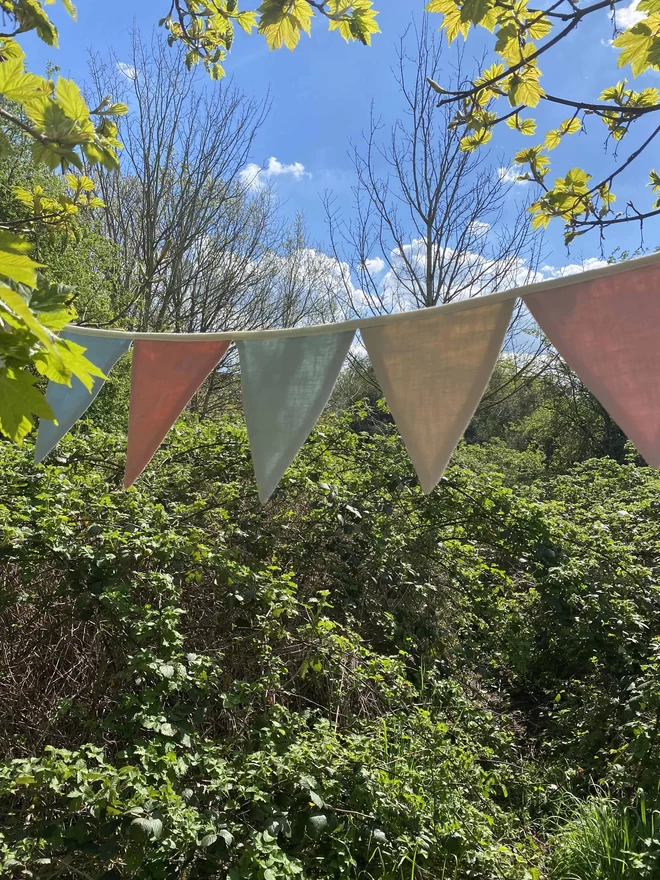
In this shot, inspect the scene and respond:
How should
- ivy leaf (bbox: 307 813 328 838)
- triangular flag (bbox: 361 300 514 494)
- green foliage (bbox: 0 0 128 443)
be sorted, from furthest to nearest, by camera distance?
ivy leaf (bbox: 307 813 328 838) < triangular flag (bbox: 361 300 514 494) < green foliage (bbox: 0 0 128 443)

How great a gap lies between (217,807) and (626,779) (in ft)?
5.30

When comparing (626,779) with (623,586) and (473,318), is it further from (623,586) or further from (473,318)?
(473,318)

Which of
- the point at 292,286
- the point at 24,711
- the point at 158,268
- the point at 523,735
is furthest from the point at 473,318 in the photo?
the point at 292,286

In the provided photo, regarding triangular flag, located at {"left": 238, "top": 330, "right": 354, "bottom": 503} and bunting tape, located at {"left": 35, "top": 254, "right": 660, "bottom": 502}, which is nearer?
bunting tape, located at {"left": 35, "top": 254, "right": 660, "bottom": 502}

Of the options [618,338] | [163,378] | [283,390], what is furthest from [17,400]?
[618,338]

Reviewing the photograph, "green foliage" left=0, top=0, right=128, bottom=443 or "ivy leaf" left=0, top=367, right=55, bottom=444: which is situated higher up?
"green foliage" left=0, top=0, right=128, bottom=443

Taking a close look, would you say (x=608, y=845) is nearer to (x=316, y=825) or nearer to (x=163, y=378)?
(x=316, y=825)

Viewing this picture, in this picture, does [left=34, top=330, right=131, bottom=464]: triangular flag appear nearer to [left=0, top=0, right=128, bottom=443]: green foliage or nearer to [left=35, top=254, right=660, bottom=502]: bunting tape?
[left=35, top=254, right=660, bottom=502]: bunting tape

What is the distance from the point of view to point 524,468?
30.0 ft

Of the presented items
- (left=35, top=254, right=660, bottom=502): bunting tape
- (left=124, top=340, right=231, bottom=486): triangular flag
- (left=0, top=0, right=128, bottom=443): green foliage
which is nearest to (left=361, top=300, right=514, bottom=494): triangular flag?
(left=35, top=254, right=660, bottom=502): bunting tape

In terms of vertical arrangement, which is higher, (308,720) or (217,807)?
(308,720)

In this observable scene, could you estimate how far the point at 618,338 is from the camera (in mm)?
1472

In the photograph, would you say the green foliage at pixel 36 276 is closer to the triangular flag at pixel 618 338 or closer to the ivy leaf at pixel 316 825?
the triangular flag at pixel 618 338

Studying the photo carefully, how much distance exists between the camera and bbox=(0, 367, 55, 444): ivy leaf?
0.84m
